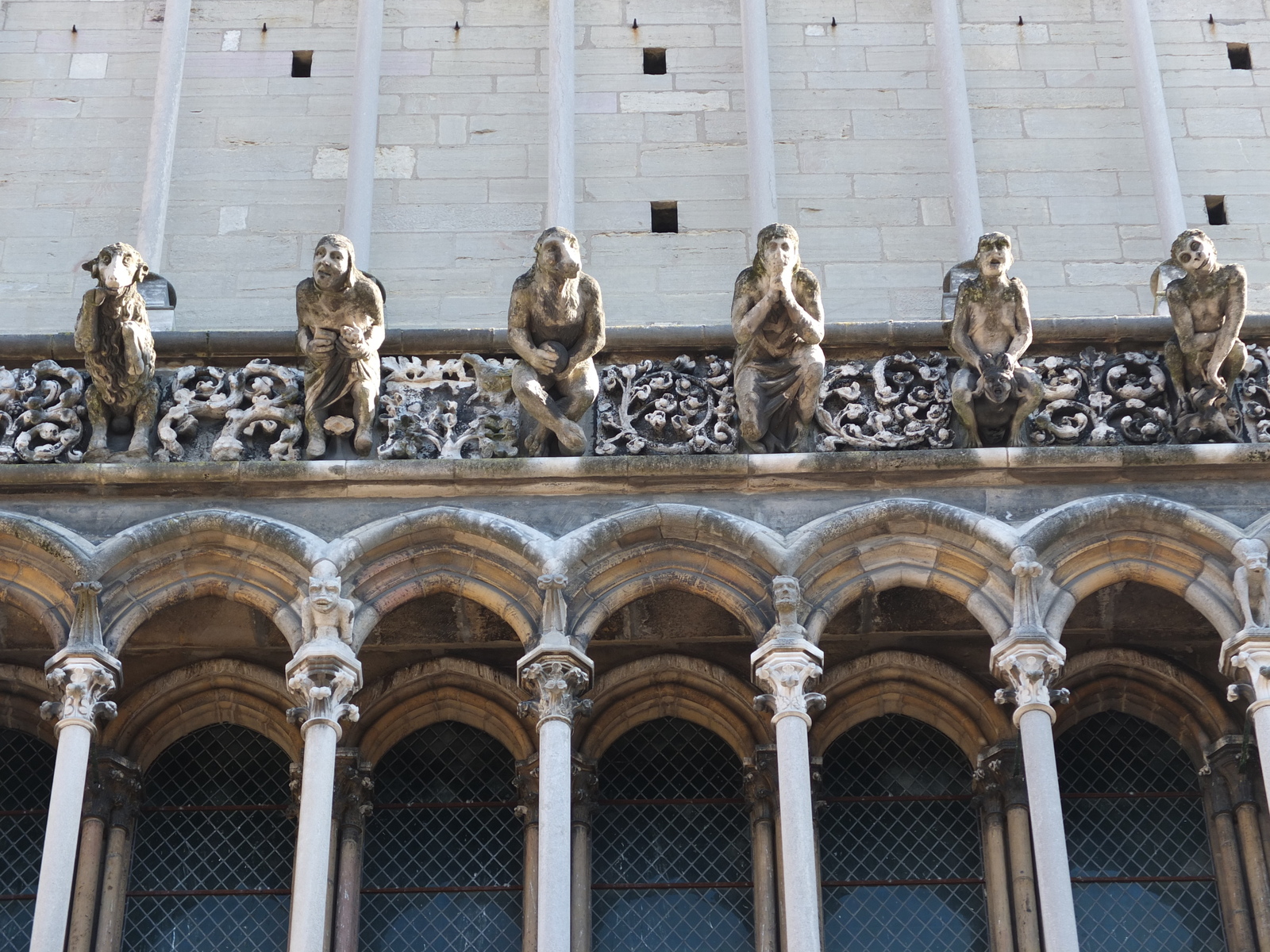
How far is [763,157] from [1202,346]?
2890 mm

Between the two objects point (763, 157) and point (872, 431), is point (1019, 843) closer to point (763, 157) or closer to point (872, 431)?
point (872, 431)

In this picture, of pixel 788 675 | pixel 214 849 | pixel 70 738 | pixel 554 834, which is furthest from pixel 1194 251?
pixel 70 738

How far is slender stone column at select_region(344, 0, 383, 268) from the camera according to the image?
50.9 ft

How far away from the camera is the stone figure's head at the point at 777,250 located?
45.7ft

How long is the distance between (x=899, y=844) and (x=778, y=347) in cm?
251

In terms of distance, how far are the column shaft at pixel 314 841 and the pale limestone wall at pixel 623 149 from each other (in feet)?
10.4

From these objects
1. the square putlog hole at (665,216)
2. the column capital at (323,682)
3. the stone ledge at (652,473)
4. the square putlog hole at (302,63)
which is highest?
the square putlog hole at (302,63)

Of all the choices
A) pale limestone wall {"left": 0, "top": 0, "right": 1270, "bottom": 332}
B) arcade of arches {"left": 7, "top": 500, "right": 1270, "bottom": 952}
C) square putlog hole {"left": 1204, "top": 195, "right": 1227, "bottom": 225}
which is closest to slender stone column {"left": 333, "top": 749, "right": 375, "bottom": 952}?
arcade of arches {"left": 7, "top": 500, "right": 1270, "bottom": 952}

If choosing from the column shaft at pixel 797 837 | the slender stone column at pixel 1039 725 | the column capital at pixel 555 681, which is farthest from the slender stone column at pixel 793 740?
the slender stone column at pixel 1039 725

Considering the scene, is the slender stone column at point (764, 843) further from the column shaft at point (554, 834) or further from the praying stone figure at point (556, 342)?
the praying stone figure at point (556, 342)

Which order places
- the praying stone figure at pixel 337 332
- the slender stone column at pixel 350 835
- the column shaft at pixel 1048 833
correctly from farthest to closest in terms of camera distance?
the praying stone figure at pixel 337 332 < the slender stone column at pixel 350 835 < the column shaft at pixel 1048 833

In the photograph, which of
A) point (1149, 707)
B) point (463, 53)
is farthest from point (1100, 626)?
point (463, 53)

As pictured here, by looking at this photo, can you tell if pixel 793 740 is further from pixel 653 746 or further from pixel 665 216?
pixel 665 216

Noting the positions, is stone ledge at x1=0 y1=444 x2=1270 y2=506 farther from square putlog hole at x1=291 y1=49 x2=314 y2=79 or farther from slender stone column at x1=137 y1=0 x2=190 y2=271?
square putlog hole at x1=291 y1=49 x2=314 y2=79
